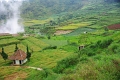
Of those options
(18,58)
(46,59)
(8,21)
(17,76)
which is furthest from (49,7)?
(17,76)

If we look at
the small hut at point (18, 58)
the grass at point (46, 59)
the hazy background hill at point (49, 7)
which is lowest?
the grass at point (46, 59)

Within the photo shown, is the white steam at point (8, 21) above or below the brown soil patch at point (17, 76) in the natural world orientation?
above

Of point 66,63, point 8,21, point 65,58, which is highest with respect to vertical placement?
point 8,21

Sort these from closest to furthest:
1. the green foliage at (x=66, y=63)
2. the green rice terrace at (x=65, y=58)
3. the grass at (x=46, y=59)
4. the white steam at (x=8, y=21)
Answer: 1. the green rice terrace at (x=65, y=58)
2. the green foliage at (x=66, y=63)
3. the grass at (x=46, y=59)
4. the white steam at (x=8, y=21)

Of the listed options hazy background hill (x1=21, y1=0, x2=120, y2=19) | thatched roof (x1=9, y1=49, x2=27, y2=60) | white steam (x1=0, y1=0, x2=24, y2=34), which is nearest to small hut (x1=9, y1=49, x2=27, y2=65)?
thatched roof (x1=9, y1=49, x2=27, y2=60)

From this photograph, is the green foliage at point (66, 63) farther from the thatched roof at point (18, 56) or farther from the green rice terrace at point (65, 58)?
the thatched roof at point (18, 56)

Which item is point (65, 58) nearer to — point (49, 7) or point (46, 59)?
point (46, 59)

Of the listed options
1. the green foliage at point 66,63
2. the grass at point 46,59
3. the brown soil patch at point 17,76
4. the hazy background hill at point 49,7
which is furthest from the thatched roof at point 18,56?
the hazy background hill at point 49,7

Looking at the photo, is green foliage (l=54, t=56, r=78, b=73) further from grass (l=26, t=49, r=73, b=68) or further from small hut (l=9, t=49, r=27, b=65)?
small hut (l=9, t=49, r=27, b=65)

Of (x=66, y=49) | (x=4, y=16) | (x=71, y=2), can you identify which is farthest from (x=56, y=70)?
(x=71, y=2)

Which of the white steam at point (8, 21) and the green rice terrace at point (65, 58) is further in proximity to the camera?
the white steam at point (8, 21)

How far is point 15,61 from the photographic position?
124 ft

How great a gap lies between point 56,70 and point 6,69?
35.5 ft

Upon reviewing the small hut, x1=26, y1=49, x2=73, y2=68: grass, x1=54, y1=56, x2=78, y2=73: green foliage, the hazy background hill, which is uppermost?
the hazy background hill
